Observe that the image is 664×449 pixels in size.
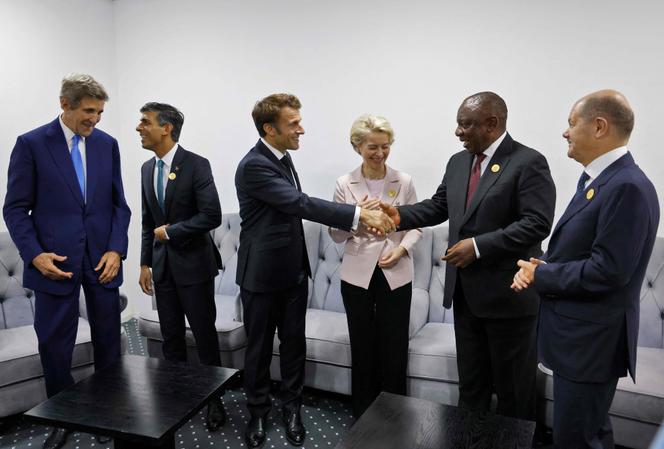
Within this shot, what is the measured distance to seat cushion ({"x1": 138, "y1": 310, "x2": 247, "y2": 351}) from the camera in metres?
2.74

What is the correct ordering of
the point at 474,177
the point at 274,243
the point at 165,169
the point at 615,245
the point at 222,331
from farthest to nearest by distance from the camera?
the point at 222,331, the point at 165,169, the point at 274,243, the point at 474,177, the point at 615,245

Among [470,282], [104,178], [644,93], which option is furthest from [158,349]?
[644,93]

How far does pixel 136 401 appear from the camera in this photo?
1728 millimetres

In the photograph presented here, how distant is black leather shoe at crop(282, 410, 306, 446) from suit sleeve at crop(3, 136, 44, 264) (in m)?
1.38

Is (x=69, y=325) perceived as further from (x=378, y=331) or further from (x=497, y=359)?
(x=497, y=359)

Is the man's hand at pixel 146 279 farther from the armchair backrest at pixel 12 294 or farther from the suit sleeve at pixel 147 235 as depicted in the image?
the armchair backrest at pixel 12 294

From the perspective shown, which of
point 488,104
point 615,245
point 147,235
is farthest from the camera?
point 147,235

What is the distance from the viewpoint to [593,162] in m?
1.53

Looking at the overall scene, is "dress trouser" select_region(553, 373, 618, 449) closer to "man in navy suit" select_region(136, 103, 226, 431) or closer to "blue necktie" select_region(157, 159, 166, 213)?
"man in navy suit" select_region(136, 103, 226, 431)

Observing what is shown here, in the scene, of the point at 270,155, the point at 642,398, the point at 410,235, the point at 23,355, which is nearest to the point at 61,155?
the point at 270,155

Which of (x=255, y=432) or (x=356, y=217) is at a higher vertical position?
(x=356, y=217)

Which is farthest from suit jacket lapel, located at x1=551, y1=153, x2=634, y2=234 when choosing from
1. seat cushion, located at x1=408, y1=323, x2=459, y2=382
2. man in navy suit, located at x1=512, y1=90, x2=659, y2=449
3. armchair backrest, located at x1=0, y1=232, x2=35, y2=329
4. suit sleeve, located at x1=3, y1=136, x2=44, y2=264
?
armchair backrest, located at x1=0, y1=232, x2=35, y2=329

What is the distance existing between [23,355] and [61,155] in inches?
40.6

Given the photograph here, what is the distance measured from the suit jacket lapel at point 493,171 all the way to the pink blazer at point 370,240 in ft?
1.68
